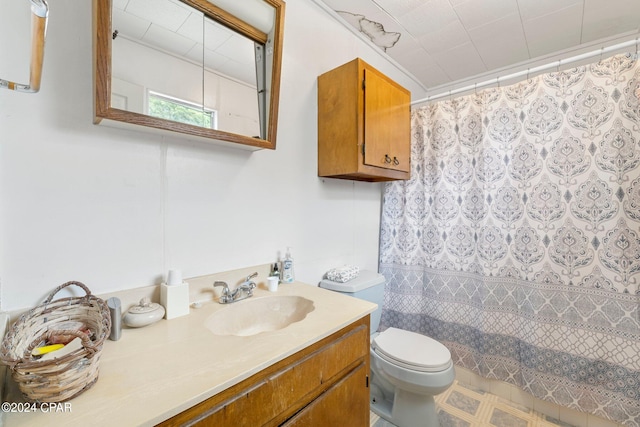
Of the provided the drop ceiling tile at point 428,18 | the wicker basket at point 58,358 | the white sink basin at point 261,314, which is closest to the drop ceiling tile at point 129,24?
the wicker basket at point 58,358

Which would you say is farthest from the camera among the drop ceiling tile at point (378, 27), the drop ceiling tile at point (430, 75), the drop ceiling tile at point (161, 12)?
the drop ceiling tile at point (430, 75)

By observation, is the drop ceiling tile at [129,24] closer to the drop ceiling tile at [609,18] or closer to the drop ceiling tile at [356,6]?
the drop ceiling tile at [356,6]

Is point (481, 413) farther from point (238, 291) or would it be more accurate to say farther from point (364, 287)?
point (238, 291)

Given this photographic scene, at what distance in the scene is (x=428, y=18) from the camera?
5.51ft

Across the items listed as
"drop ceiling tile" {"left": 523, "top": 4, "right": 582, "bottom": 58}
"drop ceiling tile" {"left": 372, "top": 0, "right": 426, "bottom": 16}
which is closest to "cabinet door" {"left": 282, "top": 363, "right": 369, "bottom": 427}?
"drop ceiling tile" {"left": 372, "top": 0, "right": 426, "bottom": 16}

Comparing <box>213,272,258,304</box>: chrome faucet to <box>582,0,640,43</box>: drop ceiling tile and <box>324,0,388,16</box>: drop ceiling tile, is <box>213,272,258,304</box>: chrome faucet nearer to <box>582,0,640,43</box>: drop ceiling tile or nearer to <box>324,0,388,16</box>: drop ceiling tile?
<box>324,0,388,16</box>: drop ceiling tile

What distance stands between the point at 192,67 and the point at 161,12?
18 centimetres

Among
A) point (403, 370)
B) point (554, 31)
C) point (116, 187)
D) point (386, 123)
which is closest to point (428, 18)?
point (386, 123)

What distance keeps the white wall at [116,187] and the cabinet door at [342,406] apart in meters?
0.63

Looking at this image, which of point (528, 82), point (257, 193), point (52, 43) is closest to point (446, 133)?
point (528, 82)

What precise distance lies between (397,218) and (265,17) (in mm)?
1481

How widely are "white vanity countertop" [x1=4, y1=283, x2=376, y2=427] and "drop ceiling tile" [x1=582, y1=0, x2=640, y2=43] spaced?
2.25 metres

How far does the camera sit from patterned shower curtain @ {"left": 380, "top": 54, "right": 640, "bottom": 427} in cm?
131

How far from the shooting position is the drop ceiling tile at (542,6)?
1.54 meters
